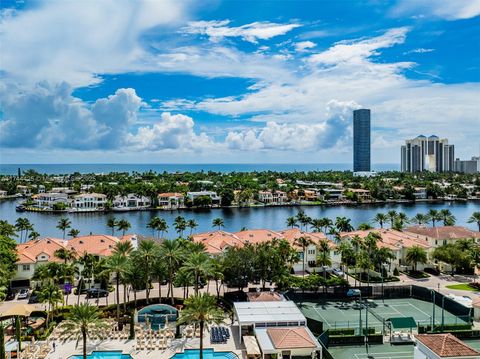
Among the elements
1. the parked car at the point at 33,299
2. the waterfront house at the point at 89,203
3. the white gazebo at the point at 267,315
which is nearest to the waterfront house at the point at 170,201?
the waterfront house at the point at 89,203

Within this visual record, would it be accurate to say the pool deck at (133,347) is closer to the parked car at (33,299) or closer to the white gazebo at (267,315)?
the white gazebo at (267,315)

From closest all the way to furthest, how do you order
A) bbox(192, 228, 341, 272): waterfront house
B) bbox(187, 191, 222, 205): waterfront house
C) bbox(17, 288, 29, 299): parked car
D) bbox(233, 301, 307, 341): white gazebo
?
bbox(233, 301, 307, 341): white gazebo
bbox(17, 288, 29, 299): parked car
bbox(192, 228, 341, 272): waterfront house
bbox(187, 191, 222, 205): waterfront house

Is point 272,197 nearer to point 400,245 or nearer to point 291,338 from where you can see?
point 400,245

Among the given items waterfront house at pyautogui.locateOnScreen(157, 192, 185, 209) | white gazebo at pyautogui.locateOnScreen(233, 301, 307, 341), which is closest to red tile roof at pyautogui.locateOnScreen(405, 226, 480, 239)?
white gazebo at pyautogui.locateOnScreen(233, 301, 307, 341)

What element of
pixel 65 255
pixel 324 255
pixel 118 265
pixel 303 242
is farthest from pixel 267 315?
pixel 65 255

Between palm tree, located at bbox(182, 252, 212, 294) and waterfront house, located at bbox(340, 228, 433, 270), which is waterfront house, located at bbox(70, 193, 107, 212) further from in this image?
palm tree, located at bbox(182, 252, 212, 294)
